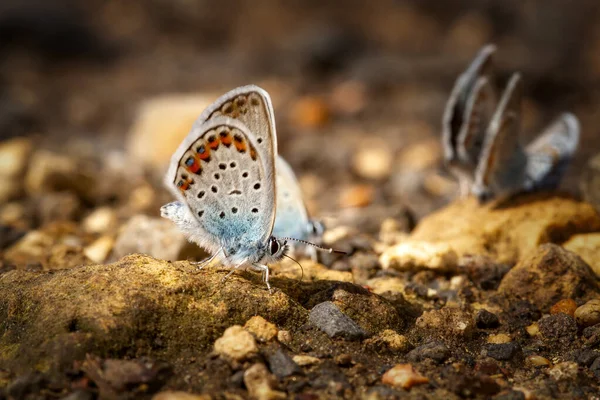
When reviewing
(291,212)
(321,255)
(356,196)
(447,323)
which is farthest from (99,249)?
(356,196)

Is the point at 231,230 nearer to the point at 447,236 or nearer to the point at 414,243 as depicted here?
the point at 414,243

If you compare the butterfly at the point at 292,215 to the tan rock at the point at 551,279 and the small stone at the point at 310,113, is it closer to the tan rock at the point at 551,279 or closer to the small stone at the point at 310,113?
the tan rock at the point at 551,279

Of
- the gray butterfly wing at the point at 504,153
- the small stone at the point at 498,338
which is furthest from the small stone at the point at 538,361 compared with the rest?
the gray butterfly wing at the point at 504,153

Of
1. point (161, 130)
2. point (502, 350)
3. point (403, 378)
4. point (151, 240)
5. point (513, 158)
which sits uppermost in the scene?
point (161, 130)

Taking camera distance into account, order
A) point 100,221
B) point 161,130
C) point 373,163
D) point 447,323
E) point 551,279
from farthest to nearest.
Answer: point 161,130
point 373,163
point 100,221
point 551,279
point 447,323

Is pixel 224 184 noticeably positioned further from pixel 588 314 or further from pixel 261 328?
pixel 588 314

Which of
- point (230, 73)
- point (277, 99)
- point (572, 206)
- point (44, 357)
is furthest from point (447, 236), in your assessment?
point (230, 73)
